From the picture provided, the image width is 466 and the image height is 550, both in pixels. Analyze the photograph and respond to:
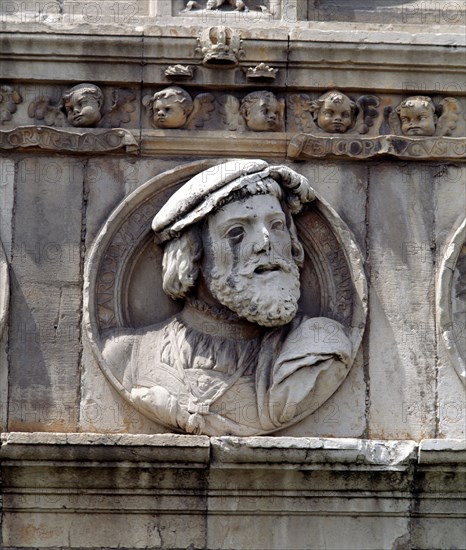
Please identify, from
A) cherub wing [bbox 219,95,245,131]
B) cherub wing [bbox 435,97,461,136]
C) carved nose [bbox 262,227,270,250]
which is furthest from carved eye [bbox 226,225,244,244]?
cherub wing [bbox 435,97,461,136]

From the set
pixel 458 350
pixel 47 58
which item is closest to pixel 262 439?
pixel 458 350

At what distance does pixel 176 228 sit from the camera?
11227 mm

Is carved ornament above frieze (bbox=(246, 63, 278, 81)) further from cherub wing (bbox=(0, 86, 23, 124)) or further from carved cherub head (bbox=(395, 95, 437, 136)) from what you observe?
cherub wing (bbox=(0, 86, 23, 124))

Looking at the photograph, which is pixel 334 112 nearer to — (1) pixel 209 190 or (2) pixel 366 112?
(2) pixel 366 112

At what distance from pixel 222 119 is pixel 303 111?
411 millimetres

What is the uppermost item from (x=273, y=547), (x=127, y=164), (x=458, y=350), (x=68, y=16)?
(x=68, y=16)

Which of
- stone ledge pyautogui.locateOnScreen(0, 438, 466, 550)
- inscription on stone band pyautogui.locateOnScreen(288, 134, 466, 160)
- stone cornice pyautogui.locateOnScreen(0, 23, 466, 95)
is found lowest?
stone ledge pyautogui.locateOnScreen(0, 438, 466, 550)

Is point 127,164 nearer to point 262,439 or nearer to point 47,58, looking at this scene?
point 47,58

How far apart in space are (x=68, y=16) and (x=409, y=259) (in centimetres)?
213

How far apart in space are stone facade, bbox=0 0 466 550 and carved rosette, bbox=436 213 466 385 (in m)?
0.01

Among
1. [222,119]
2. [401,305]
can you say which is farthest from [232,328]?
[222,119]

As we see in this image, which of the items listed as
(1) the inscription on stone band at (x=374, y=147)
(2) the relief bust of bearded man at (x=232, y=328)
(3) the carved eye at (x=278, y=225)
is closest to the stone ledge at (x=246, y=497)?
(2) the relief bust of bearded man at (x=232, y=328)

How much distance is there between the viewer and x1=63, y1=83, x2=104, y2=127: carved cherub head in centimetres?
1143

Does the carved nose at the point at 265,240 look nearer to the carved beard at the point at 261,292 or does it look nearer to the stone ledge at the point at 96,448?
the carved beard at the point at 261,292
